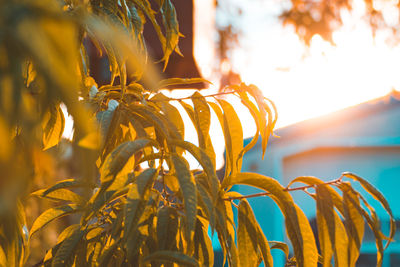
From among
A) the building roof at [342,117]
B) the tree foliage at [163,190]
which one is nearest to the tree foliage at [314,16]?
the building roof at [342,117]

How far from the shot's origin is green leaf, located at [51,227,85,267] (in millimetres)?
622

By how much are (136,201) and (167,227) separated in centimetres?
10

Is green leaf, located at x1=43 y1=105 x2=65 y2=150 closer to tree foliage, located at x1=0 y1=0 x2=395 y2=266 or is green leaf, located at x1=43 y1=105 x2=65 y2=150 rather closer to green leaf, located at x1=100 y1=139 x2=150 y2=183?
tree foliage, located at x1=0 y1=0 x2=395 y2=266

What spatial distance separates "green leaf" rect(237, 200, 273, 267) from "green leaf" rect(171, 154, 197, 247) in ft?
0.56

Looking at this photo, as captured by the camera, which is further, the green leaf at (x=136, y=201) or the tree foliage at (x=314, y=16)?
the tree foliage at (x=314, y=16)

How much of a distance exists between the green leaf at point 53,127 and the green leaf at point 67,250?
149 millimetres

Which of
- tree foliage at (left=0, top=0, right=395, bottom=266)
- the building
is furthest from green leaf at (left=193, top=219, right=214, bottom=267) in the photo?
the building

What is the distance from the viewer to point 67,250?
632mm

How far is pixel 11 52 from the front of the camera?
23 centimetres

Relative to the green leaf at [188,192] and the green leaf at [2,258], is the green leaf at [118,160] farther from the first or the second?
the green leaf at [2,258]

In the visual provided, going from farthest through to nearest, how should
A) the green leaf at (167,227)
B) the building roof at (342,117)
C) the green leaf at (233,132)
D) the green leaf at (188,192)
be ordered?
the building roof at (342,117)
the green leaf at (233,132)
the green leaf at (167,227)
the green leaf at (188,192)

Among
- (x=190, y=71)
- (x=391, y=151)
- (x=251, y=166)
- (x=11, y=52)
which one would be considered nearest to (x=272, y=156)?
(x=251, y=166)

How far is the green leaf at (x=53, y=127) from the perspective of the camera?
0.66 m

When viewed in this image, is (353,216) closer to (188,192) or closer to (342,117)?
(188,192)
